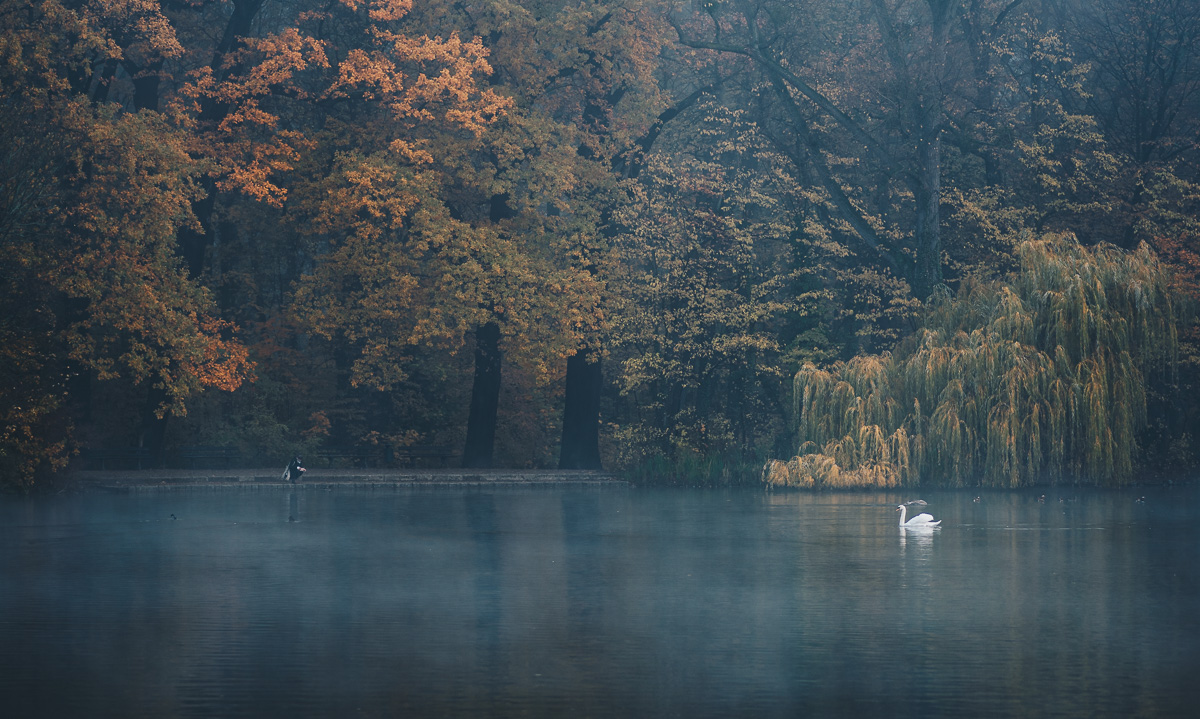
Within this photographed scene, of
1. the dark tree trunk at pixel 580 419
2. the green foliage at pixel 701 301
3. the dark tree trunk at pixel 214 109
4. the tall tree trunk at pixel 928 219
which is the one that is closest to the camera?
the dark tree trunk at pixel 214 109

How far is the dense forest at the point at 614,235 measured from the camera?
120 ft

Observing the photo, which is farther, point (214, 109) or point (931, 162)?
point (931, 162)

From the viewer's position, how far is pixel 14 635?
14.1m

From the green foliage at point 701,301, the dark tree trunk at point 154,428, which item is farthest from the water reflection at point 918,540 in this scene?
the dark tree trunk at point 154,428

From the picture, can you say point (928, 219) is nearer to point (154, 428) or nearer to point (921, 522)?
point (921, 522)

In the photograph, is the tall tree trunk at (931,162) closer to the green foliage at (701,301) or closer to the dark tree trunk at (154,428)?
the green foliage at (701,301)

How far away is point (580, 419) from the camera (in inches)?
1786

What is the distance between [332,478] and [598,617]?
25191mm

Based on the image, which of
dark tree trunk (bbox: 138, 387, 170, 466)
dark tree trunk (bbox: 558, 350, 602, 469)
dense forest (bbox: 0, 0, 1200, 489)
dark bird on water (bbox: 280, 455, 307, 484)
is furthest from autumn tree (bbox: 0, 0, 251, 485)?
dark tree trunk (bbox: 558, 350, 602, 469)

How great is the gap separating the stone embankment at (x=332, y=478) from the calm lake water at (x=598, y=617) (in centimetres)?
864

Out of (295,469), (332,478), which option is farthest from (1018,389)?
(332,478)

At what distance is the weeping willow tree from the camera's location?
35469 millimetres

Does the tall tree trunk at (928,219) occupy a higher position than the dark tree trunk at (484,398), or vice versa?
Answer: the tall tree trunk at (928,219)

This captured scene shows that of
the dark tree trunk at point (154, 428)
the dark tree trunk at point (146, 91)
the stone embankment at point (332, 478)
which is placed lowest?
the stone embankment at point (332, 478)
